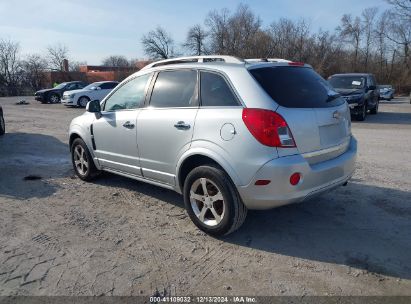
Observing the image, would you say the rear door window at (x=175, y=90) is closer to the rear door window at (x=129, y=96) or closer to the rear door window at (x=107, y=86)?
the rear door window at (x=129, y=96)

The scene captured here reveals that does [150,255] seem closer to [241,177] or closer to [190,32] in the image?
[241,177]

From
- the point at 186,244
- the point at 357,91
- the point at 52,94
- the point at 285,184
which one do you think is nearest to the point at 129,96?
the point at 186,244

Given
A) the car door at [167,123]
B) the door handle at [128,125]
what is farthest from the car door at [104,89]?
the car door at [167,123]

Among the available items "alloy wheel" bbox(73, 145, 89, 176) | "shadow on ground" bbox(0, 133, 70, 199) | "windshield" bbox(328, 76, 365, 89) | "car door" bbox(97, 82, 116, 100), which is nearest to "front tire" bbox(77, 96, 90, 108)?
"car door" bbox(97, 82, 116, 100)

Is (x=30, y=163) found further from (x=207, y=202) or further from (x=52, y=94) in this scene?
(x=52, y=94)

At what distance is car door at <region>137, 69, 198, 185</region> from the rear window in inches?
32.2

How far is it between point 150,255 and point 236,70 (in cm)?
204

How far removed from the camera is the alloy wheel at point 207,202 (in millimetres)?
3871

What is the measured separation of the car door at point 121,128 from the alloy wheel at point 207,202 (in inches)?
43.9

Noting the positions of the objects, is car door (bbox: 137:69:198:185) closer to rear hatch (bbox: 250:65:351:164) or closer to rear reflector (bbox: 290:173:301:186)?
rear hatch (bbox: 250:65:351:164)

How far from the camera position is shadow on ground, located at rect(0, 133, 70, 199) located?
5.79 meters

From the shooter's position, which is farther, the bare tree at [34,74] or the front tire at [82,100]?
the bare tree at [34,74]

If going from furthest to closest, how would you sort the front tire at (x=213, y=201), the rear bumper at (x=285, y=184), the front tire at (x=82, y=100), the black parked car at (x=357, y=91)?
1. the front tire at (x=82, y=100)
2. the black parked car at (x=357, y=91)
3. the front tire at (x=213, y=201)
4. the rear bumper at (x=285, y=184)

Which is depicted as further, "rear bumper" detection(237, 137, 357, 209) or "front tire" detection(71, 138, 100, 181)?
"front tire" detection(71, 138, 100, 181)
